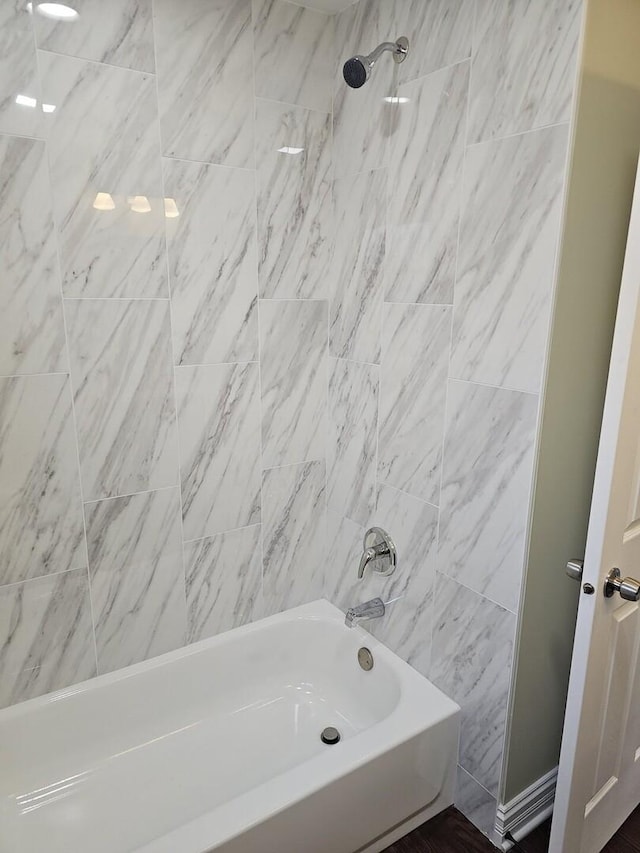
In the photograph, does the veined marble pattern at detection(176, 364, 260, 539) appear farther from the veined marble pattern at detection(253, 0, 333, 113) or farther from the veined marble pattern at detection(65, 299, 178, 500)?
the veined marble pattern at detection(253, 0, 333, 113)

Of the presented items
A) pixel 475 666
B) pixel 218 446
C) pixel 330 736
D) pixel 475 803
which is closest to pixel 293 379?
pixel 218 446

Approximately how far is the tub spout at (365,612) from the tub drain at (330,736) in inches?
14.7

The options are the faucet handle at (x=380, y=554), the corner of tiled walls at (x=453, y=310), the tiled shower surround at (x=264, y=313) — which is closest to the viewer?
the corner of tiled walls at (x=453, y=310)

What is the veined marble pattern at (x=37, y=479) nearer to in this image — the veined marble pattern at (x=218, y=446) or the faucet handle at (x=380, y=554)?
the veined marble pattern at (x=218, y=446)

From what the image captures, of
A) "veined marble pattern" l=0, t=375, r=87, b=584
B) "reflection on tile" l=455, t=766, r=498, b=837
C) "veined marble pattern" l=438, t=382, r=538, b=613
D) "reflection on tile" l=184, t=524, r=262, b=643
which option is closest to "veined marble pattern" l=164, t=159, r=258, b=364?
"veined marble pattern" l=0, t=375, r=87, b=584

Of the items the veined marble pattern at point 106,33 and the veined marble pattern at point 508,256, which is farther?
the veined marble pattern at point 106,33

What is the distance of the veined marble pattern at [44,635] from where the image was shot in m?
1.77

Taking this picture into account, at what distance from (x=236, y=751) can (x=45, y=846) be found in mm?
601

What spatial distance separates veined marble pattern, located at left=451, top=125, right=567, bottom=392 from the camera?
1.38m

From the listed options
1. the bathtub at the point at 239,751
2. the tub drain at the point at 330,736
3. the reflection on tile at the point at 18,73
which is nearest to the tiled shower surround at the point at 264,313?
the reflection on tile at the point at 18,73

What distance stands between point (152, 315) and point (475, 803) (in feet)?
5.99

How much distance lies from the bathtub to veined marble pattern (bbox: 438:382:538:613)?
479 millimetres

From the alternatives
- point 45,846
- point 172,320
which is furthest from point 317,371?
point 45,846

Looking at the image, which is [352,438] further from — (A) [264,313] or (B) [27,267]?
(B) [27,267]
